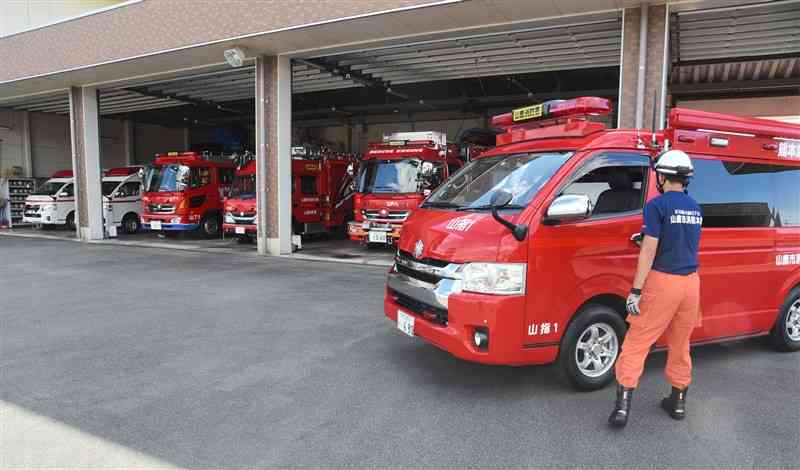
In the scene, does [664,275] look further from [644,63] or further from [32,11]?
[32,11]

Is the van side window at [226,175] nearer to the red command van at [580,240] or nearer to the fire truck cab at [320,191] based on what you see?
the fire truck cab at [320,191]

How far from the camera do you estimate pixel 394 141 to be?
1331 centimetres

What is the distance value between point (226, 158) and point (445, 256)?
15.0 meters

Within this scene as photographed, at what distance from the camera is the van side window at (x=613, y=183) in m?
4.27

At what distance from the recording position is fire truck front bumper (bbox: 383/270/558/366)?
3.87m

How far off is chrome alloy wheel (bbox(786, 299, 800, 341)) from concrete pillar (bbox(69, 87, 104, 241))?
1783 cm

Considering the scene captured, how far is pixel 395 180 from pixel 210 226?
755cm

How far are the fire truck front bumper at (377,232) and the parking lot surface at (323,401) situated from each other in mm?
5416

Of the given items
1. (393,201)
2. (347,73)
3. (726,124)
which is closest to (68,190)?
(347,73)

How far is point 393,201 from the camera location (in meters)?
12.3

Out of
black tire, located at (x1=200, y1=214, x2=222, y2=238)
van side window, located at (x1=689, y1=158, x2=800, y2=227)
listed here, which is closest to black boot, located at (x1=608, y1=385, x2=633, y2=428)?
van side window, located at (x1=689, y1=158, x2=800, y2=227)

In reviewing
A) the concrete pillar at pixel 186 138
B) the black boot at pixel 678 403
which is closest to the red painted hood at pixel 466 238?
the black boot at pixel 678 403

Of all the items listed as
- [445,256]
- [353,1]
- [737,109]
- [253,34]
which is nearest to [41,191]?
[253,34]

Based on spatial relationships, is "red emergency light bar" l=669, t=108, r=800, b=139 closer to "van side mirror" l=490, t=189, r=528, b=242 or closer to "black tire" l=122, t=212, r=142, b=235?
"van side mirror" l=490, t=189, r=528, b=242
